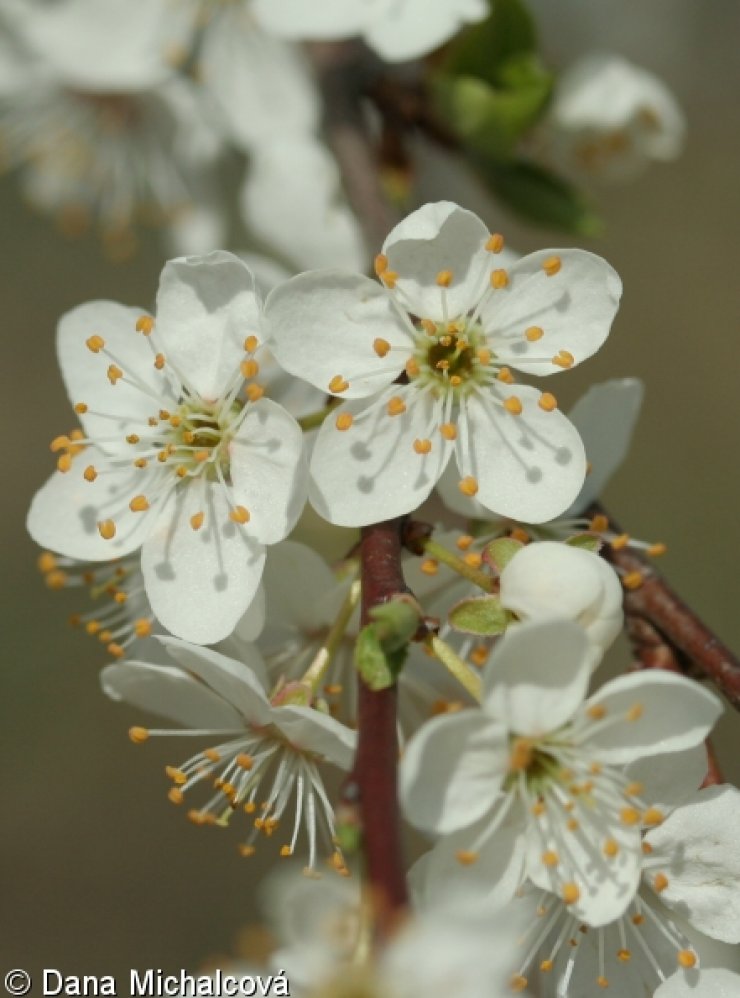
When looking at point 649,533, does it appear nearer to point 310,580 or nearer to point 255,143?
point 255,143

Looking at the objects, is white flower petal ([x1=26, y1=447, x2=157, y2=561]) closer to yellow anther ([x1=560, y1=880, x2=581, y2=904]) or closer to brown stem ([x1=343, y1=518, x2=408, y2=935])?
brown stem ([x1=343, y1=518, x2=408, y2=935])

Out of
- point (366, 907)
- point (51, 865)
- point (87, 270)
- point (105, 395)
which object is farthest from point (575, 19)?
point (51, 865)

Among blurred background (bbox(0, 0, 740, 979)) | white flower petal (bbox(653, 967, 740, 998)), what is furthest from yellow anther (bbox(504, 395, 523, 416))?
blurred background (bbox(0, 0, 740, 979))

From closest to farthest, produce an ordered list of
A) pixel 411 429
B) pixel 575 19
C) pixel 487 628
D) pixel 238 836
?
pixel 487 628 < pixel 411 429 < pixel 575 19 < pixel 238 836

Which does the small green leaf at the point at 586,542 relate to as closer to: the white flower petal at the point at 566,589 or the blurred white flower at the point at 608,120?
the white flower petal at the point at 566,589

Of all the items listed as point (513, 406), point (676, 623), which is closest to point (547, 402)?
point (513, 406)
